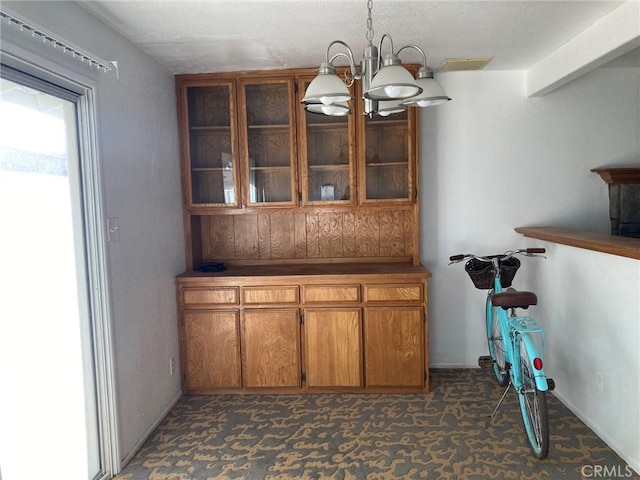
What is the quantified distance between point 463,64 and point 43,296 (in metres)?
3.10

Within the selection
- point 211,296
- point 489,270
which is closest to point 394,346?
point 489,270

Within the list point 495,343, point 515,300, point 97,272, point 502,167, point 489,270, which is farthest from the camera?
point 502,167

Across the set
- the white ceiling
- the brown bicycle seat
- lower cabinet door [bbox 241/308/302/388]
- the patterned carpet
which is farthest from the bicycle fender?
the white ceiling

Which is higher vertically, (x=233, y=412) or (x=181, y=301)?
(x=181, y=301)

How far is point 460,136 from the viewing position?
342cm

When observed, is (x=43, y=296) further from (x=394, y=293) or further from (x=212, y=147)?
(x=394, y=293)

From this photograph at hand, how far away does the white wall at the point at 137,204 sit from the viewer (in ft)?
7.33

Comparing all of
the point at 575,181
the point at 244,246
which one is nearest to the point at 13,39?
the point at 244,246

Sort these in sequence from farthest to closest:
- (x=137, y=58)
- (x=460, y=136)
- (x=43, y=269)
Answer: (x=460, y=136)
(x=137, y=58)
(x=43, y=269)

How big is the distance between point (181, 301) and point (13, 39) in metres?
1.96

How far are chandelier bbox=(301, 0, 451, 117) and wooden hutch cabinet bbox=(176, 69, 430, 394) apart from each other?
1.25 meters

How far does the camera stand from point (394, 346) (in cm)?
307

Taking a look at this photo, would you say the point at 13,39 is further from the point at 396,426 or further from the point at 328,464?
the point at 396,426

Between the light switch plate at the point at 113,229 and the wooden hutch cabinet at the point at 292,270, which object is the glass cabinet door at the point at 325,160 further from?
the light switch plate at the point at 113,229
